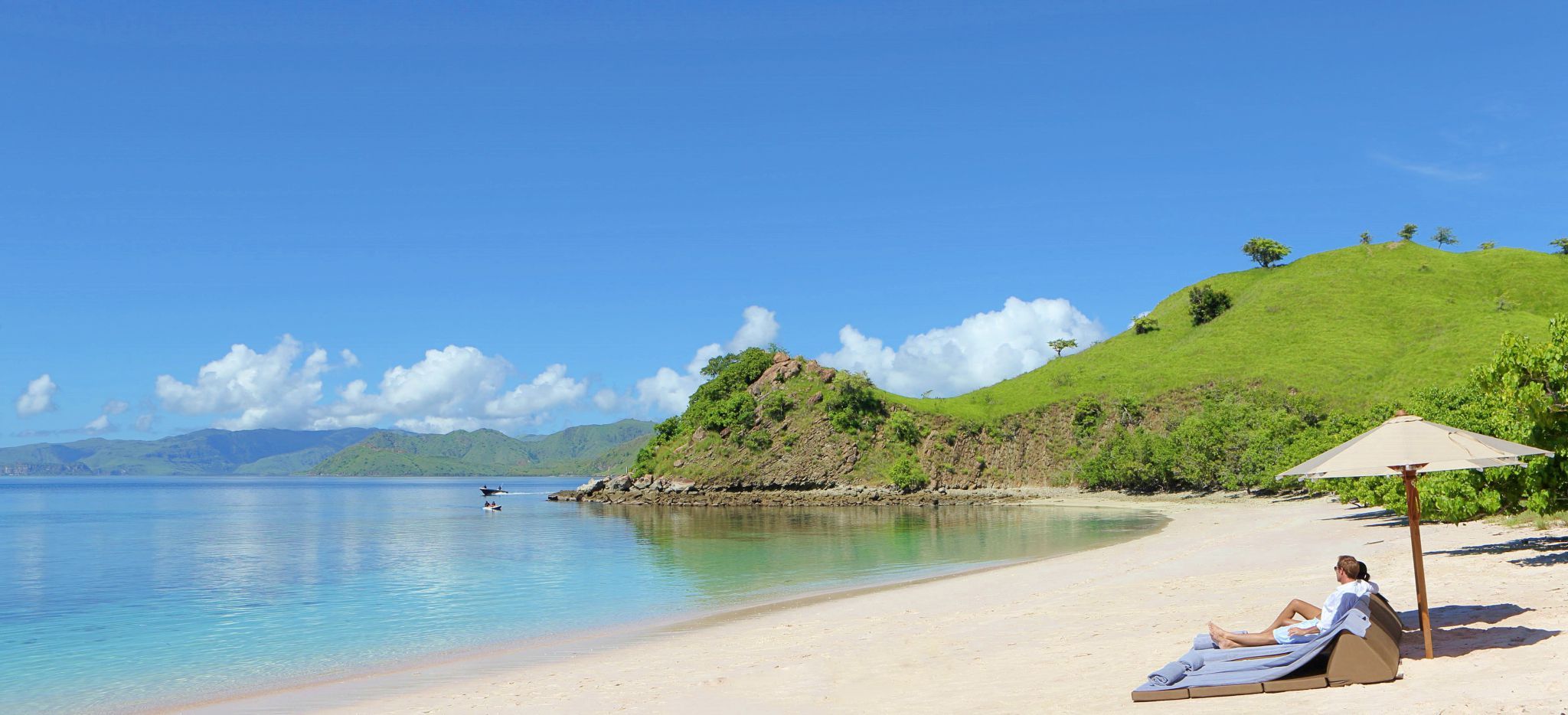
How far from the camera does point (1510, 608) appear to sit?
44.1 feet

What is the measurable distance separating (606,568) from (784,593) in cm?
1231

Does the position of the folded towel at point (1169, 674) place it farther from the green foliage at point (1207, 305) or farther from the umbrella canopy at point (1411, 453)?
the green foliage at point (1207, 305)

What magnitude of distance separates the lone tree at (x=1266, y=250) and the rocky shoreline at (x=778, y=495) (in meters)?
79.8

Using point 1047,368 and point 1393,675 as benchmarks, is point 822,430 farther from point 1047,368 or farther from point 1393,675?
point 1393,675

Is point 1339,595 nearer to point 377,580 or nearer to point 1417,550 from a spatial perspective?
point 1417,550

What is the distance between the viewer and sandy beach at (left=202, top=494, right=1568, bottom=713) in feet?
34.3

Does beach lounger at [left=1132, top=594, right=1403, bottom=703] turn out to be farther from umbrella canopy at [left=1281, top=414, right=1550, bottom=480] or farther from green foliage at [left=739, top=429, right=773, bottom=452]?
green foliage at [left=739, top=429, right=773, bottom=452]

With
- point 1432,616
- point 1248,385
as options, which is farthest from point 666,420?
point 1432,616

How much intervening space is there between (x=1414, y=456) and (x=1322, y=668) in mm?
3065

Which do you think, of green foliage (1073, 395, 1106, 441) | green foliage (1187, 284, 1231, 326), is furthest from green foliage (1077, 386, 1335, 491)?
green foliage (1187, 284, 1231, 326)

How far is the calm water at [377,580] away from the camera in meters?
20.8

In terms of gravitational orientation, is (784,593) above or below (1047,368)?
below

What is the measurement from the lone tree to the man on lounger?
163084 mm

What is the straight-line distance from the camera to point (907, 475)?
4215 inches
